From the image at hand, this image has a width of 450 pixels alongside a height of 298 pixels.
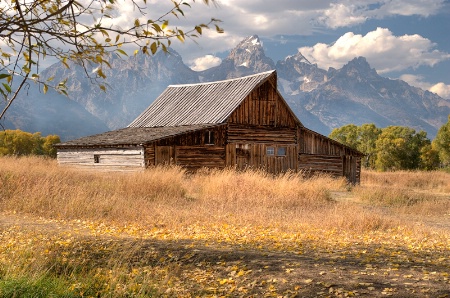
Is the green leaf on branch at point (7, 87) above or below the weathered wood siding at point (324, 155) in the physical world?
Result: above

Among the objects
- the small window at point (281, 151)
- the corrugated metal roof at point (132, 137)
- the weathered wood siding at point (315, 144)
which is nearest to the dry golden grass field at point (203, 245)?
the corrugated metal roof at point (132, 137)

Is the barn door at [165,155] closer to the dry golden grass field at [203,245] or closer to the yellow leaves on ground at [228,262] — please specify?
the dry golden grass field at [203,245]

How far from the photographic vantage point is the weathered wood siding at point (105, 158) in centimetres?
2662

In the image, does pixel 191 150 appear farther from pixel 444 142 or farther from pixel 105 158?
pixel 444 142

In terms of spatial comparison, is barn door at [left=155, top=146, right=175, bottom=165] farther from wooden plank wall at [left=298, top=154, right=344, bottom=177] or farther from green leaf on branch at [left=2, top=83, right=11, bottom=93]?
green leaf on branch at [left=2, top=83, right=11, bottom=93]

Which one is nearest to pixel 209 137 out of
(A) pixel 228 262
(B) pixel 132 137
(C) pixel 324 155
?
(B) pixel 132 137

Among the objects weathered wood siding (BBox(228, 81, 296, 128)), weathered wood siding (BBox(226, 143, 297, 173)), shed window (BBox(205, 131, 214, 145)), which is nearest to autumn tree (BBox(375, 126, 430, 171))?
weathered wood siding (BBox(226, 143, 297, 173))

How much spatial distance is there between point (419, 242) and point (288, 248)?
3.21m

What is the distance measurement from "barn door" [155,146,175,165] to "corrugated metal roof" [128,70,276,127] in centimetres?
369

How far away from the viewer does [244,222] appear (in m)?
12.4

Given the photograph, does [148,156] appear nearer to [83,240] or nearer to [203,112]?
[203,112]

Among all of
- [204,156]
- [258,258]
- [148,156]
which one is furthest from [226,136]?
[258,258]

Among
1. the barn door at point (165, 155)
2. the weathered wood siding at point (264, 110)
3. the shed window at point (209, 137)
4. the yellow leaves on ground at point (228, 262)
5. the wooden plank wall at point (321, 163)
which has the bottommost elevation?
the yellow leaves on ground at point (228, 262)

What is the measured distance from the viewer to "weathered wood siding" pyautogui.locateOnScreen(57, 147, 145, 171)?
2662 cm
